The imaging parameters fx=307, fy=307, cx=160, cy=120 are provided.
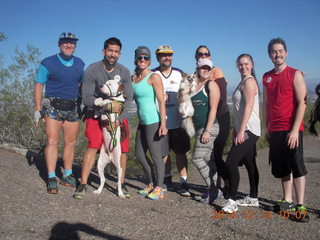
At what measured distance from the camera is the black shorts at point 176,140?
17.7 ft

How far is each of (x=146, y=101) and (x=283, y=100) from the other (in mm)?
2101

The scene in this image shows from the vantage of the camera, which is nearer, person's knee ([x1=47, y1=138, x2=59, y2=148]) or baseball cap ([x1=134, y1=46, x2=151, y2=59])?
baseball cap ([x1=134, y1=46, x2=151, y2=59])

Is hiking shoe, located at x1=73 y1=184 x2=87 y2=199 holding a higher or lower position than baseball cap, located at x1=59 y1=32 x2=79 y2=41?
lower

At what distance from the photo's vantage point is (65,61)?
17.4 ft

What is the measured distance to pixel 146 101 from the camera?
507 centimetres

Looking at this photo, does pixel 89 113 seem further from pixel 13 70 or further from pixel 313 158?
pixel 313 158

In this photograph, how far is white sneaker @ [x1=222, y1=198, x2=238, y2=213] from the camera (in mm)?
4406

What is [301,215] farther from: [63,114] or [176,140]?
[63,114]

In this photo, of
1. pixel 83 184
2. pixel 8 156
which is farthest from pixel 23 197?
pixel 8 156

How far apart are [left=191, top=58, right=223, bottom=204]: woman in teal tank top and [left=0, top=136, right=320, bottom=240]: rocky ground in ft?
2.35

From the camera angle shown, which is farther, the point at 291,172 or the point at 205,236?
the point at 291,172

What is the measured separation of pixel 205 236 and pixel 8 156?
17.4 feet

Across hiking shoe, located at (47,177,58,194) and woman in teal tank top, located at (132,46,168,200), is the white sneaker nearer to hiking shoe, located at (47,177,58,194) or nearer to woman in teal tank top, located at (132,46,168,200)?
woman in teal tank top, located at (132,46,168,200)

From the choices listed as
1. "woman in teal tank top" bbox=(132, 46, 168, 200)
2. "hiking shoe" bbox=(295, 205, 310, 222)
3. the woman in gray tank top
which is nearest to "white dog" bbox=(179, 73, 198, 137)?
"woman in teal tank top" bbox=(132, 46, 168, 200)
